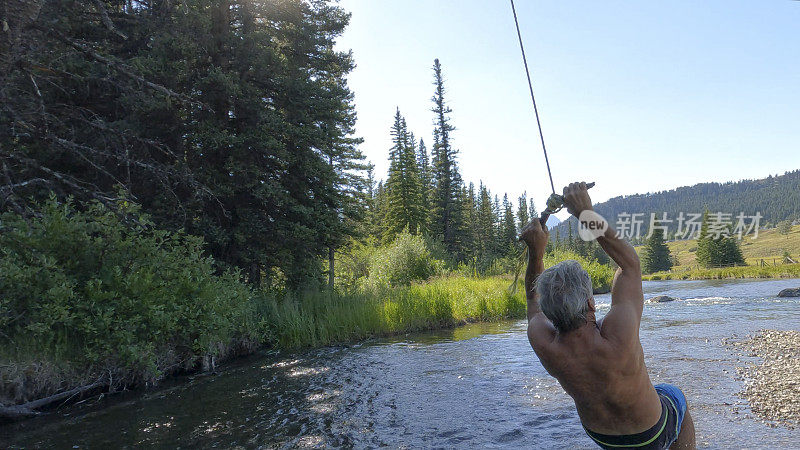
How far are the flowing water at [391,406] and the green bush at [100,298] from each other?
3.15 feet

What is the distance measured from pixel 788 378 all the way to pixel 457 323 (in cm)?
1048

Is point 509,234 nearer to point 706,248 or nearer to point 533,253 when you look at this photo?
point 706,248

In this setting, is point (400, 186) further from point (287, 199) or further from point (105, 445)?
point (105, 445)

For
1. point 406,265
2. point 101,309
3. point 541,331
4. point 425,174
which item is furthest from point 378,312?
point 425,174

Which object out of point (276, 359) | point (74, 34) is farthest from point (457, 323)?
point (74, 34)

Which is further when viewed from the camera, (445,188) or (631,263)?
(445,188)

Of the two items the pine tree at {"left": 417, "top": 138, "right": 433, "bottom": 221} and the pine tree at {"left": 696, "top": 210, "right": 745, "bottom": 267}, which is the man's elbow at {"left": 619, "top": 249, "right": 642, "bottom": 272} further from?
the pine tree at {"left": 696, "top": 210, "right": 745, "bottom": 267}

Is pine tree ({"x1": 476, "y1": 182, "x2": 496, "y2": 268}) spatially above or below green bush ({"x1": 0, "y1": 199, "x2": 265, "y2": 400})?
above

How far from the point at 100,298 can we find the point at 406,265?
18.8 m

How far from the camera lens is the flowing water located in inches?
239

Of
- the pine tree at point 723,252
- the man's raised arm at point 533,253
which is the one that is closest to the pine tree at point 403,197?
the man's raised arm at point 533,253

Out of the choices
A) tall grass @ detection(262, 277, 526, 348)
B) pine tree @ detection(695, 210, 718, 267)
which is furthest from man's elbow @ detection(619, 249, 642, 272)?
pine tree @ detection(695, 210, 718, 267)

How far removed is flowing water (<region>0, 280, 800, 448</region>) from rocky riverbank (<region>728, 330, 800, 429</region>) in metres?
0.24

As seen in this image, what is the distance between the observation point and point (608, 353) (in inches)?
114
